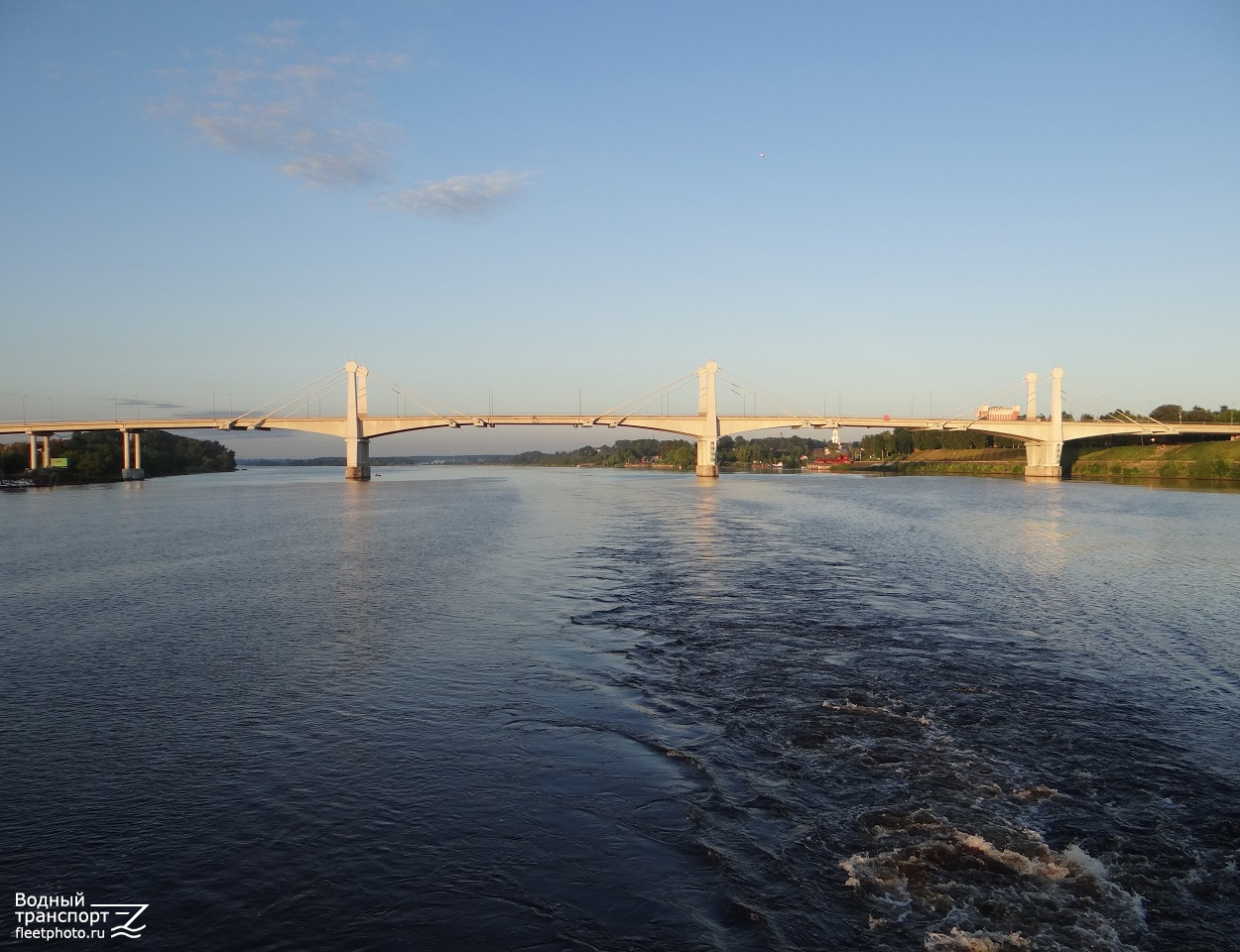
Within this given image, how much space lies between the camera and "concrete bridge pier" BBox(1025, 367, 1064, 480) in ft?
273

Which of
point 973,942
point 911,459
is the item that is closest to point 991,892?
point 973,942

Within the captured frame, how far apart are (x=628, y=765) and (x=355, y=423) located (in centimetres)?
8084

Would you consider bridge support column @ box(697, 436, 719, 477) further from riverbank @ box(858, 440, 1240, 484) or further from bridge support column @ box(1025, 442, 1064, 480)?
riverbank @ box(858, 440, 1240, 484)

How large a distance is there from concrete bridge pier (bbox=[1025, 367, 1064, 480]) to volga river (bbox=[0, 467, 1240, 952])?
72365 mm

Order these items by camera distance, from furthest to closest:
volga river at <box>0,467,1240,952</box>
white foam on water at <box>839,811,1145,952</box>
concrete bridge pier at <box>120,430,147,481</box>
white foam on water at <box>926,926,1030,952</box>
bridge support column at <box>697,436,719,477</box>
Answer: concrete bridge pier at <box>120,430,147,481</box> < bridge support column at <box>697,436,719,477</box> < volga river at <box>0,467,1240,952</box> < white foam on water at <box>839,811,1145,952</box> < white foam on water at <box>926,926,1030,952</box>

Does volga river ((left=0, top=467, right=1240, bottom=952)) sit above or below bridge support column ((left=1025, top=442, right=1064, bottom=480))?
below

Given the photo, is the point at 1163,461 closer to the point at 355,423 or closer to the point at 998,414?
the point at 998,414

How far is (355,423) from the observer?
83.3m

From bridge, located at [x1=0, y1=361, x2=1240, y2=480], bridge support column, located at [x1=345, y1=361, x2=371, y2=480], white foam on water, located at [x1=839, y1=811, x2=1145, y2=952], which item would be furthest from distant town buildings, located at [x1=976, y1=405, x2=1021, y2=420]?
→ white foam on water, located at [x1=839, y1=811, x2=1145, y2=952]

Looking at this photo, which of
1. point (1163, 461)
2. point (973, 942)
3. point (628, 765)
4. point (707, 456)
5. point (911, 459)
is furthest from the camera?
point (911, 459)

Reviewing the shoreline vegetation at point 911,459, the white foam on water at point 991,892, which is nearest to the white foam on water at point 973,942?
the white foam on water at point 991,892

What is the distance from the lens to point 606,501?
5216 cm

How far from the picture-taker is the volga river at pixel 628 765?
17.4 feet

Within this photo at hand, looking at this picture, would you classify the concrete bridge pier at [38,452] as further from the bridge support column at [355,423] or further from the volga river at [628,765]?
the volga river at [628,765]
